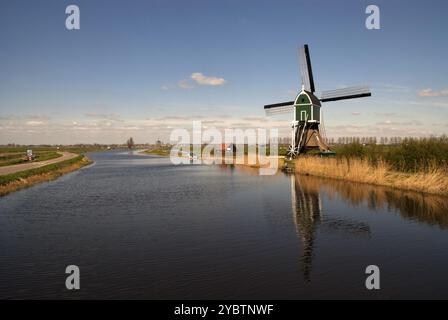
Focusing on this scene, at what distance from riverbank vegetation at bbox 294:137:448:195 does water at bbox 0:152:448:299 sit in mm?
1807

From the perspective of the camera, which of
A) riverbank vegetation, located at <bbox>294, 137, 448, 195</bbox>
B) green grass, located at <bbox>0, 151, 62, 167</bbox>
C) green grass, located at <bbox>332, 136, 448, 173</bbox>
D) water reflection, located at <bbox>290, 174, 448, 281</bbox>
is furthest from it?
green grass, located at <bbox>0, 151, 62, 167</bbox>

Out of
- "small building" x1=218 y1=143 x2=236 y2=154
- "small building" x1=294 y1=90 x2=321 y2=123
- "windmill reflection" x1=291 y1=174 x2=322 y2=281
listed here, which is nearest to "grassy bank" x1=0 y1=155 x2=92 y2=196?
"windmill reflection" x1=291 y1=174 x2=322 y2=281

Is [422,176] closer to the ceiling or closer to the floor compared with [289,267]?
closer to the ceiling

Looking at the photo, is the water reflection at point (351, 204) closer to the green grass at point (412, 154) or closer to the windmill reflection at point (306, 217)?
the windmill reflection at point (306, 217)

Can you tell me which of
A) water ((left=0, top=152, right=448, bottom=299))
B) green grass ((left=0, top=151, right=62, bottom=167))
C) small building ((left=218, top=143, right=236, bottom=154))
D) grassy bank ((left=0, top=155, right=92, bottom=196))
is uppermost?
small building ((left=218, top=143, right=236, bottom=154))

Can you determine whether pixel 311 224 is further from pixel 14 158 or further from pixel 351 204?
pixel 14 158

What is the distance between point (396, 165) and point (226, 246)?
65.6ft

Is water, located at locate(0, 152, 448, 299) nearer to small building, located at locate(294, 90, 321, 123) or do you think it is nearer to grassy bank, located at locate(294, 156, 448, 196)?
grassy bank, located at locate(294, 156, 448, 196)

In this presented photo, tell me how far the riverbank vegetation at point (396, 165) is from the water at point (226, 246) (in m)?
1.81

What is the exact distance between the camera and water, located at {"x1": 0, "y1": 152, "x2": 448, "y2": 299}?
28.1 feet
